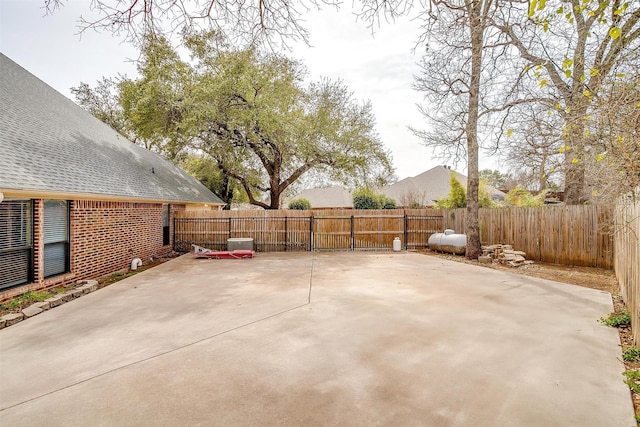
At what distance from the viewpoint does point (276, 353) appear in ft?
11.3

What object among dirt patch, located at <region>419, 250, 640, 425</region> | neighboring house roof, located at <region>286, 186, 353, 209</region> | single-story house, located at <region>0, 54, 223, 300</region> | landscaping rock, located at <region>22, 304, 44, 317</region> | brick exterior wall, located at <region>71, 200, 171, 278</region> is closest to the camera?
landscaping rock, located at <region>22, 304, 44, 317</region>

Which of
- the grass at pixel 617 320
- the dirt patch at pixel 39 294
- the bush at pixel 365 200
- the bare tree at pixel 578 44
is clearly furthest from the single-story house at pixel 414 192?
the grass at pixel 617 320

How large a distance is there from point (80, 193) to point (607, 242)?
12.1 meters

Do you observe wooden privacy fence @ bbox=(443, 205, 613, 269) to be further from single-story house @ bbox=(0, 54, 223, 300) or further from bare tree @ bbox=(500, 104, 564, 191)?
single-story house @ bbox=(0, 54, 223, 300)

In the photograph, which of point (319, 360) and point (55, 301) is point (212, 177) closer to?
point (55, 301)

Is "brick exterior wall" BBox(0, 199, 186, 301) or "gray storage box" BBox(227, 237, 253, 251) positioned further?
"gray storage box" BBox(227, 237, 253, 251)

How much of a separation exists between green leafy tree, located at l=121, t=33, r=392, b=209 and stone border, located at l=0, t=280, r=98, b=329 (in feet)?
25.0

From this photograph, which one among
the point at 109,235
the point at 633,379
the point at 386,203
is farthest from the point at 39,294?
the point at 386,203

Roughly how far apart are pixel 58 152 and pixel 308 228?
26.6ft

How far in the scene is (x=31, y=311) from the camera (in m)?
4.84

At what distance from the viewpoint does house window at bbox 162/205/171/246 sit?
11704 millimetres

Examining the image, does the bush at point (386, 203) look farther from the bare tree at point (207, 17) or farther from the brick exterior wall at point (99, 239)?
the bare tree at point (207, 17)

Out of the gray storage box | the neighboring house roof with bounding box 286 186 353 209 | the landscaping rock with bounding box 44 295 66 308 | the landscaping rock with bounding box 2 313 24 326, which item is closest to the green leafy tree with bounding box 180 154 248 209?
the neighboring house roof with bounding box 286 186 353 209

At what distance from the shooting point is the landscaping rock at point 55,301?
206 inches
